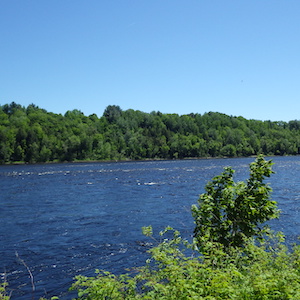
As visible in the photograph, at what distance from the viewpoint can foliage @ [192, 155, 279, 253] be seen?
1353 cm

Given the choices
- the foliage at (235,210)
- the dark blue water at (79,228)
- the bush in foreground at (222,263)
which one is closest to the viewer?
the bush in foreground at (222,263)

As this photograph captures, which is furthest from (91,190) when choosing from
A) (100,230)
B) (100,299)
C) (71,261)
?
(100,299)

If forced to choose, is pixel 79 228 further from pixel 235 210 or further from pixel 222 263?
pixel 222 263

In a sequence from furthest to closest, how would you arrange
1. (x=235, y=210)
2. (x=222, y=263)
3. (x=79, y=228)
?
(x=79, y=228) < (x=235, y=210) < (x=222, y=263)

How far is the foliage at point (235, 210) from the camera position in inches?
533

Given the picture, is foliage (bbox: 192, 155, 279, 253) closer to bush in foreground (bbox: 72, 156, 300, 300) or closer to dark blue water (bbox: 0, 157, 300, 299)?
bush in foreground (bbox: 72, 156, 300, 300)

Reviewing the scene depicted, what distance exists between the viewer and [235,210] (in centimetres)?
1402

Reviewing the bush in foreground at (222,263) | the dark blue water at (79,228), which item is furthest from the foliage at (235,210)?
the dark blue water at (79,228)

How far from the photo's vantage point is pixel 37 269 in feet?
61.8

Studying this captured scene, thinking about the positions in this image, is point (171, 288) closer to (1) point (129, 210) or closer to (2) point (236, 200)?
(2) point (236, 200)

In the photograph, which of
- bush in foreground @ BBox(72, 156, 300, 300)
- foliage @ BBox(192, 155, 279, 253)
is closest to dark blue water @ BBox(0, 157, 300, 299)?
bush in foreground @ BBox(72, 156, 300, 300)

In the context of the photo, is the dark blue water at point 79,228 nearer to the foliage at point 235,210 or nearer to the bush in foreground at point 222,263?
the bush in foreground at point 222,263

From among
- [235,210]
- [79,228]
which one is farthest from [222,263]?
[79,228]

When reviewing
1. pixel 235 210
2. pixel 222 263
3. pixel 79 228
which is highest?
pixel 235 210
